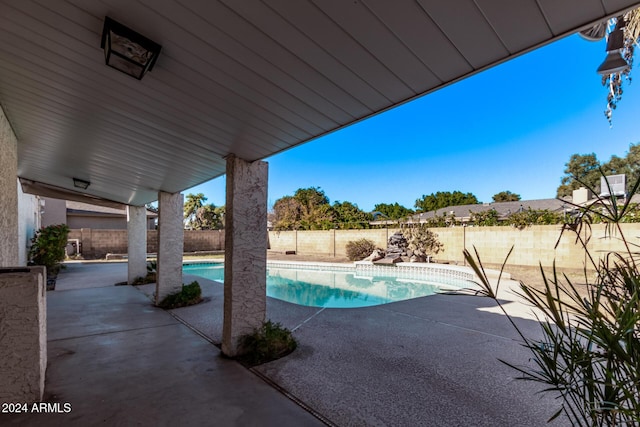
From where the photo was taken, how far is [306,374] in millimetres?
3455

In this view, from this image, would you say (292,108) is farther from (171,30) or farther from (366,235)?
(366,235)

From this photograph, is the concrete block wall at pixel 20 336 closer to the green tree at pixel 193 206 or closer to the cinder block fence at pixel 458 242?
the cinder block fence at pixel 458 242

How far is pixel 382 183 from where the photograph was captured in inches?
1411

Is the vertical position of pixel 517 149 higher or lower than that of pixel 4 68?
higher

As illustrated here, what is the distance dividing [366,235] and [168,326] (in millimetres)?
14045

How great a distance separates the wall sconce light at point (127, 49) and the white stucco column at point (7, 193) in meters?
2.52

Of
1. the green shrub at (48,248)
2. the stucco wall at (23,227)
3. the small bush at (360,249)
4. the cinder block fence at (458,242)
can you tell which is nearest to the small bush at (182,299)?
the stucco wall at (23,227)

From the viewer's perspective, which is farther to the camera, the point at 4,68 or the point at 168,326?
the point at 168,326

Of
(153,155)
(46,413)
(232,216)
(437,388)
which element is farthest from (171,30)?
(437,388)

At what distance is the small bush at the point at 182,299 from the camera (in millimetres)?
6610

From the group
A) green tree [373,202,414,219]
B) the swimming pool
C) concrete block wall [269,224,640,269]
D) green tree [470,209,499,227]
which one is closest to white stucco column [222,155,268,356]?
the swimming pool

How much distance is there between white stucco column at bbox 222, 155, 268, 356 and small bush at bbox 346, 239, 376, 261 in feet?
44.9

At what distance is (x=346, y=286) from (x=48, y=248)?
10850 mm

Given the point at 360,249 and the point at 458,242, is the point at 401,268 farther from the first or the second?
the point at 360,249
